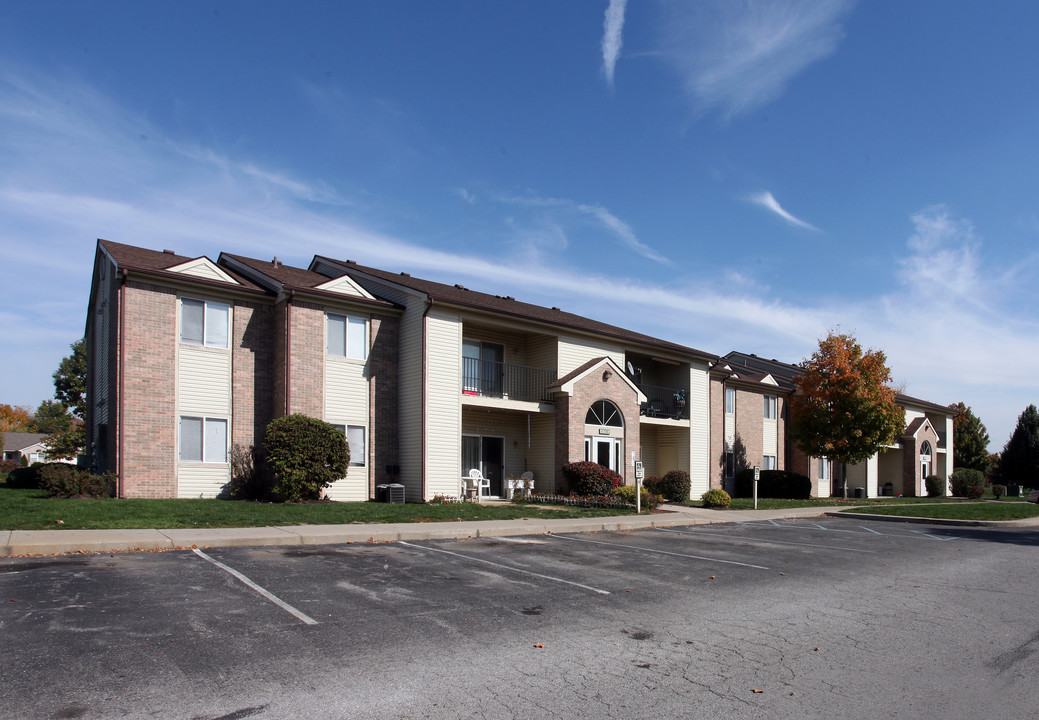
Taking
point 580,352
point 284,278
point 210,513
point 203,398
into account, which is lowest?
point 210,513

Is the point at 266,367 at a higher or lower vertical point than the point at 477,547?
higher

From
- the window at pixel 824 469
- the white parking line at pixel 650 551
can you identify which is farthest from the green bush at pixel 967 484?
the white parking line at pixel 650 551

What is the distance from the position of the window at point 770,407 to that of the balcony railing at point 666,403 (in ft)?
27.5

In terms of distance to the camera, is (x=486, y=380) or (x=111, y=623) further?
(x=486, y=380)

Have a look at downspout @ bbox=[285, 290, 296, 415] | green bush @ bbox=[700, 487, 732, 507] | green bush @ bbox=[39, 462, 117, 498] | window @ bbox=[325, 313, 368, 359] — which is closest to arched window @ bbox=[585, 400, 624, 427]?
green bush @ bbox=[700, 487, 732, 507]

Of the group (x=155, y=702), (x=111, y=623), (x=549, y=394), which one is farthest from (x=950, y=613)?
(x=549, y=394)

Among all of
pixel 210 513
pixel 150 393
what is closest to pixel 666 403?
pixel 150 393

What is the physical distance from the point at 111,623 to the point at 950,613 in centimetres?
903

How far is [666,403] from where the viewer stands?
106 feet

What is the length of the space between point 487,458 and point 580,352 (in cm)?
531

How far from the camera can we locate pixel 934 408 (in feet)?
163

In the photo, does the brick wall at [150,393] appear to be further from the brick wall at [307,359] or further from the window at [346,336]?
the window at [346,336]

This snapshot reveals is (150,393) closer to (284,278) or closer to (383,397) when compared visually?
(284,278)

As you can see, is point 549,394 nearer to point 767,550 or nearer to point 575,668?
point 767,550
